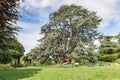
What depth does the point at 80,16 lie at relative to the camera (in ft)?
130

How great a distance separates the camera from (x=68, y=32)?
4062 cm

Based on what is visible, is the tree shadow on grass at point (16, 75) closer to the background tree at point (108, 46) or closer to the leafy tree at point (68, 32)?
the leafy tree at point (68, 32)

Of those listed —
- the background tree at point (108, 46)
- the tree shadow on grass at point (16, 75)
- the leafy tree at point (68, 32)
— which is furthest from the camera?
the background tree at point (108, 46)

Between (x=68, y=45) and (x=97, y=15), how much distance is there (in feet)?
26.5

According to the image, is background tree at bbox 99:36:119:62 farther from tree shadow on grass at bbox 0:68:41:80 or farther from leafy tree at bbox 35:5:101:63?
tree shadow on grass at bbox 0:68:41:80

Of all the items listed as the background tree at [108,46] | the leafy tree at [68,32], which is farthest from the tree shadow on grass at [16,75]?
the background tree at [108,46]

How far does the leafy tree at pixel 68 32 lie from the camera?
127 feet

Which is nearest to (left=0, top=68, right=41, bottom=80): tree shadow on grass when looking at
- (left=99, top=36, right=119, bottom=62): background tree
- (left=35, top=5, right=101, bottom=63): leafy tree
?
(left=35, top=5, right=101, bottom=63): leafy tree

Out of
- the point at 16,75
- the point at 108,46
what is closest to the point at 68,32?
the point at 108,46

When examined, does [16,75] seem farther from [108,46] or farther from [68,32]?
[108,46]

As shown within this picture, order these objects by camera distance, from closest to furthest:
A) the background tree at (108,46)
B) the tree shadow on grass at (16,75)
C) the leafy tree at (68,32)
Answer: the tree shadow on grass at (16,75) → the leafy tree at (68,32) → the background tree at (108,46)

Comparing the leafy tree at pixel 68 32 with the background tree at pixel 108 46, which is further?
the background tree at pixel 108 46

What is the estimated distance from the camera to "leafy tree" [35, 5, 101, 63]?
3862 centimetres

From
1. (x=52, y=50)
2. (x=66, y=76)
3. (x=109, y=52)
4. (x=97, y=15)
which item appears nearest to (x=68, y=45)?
(x=52, y=50)
